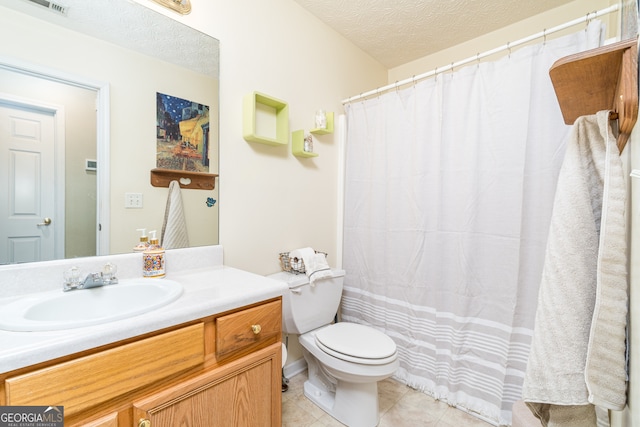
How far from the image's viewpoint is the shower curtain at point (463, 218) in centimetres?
137

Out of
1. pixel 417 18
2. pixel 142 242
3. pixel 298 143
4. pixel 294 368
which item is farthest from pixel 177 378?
pixel 417 18

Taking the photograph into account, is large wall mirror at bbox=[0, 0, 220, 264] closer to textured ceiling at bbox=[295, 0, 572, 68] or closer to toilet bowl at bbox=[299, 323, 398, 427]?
toilet bowl at bbox=[299, 323, 398, 427]

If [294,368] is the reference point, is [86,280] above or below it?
above

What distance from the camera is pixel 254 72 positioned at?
1.59 metres

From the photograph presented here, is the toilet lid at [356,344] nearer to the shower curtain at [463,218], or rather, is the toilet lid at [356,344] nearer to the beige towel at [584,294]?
the shower curtain at [463,218]

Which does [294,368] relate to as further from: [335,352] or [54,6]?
[54,6]

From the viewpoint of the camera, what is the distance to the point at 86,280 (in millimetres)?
983

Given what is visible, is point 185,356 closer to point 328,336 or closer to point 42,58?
point 328,336

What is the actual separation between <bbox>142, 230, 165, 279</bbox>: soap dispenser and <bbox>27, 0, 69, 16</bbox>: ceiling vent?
93 centimetres

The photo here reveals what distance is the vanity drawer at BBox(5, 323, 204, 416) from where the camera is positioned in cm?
60

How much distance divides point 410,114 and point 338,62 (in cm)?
72

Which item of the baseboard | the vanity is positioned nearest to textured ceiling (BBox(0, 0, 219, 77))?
the vanity

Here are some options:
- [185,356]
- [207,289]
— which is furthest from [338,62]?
[185,356]

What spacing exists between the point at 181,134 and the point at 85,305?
79cm
